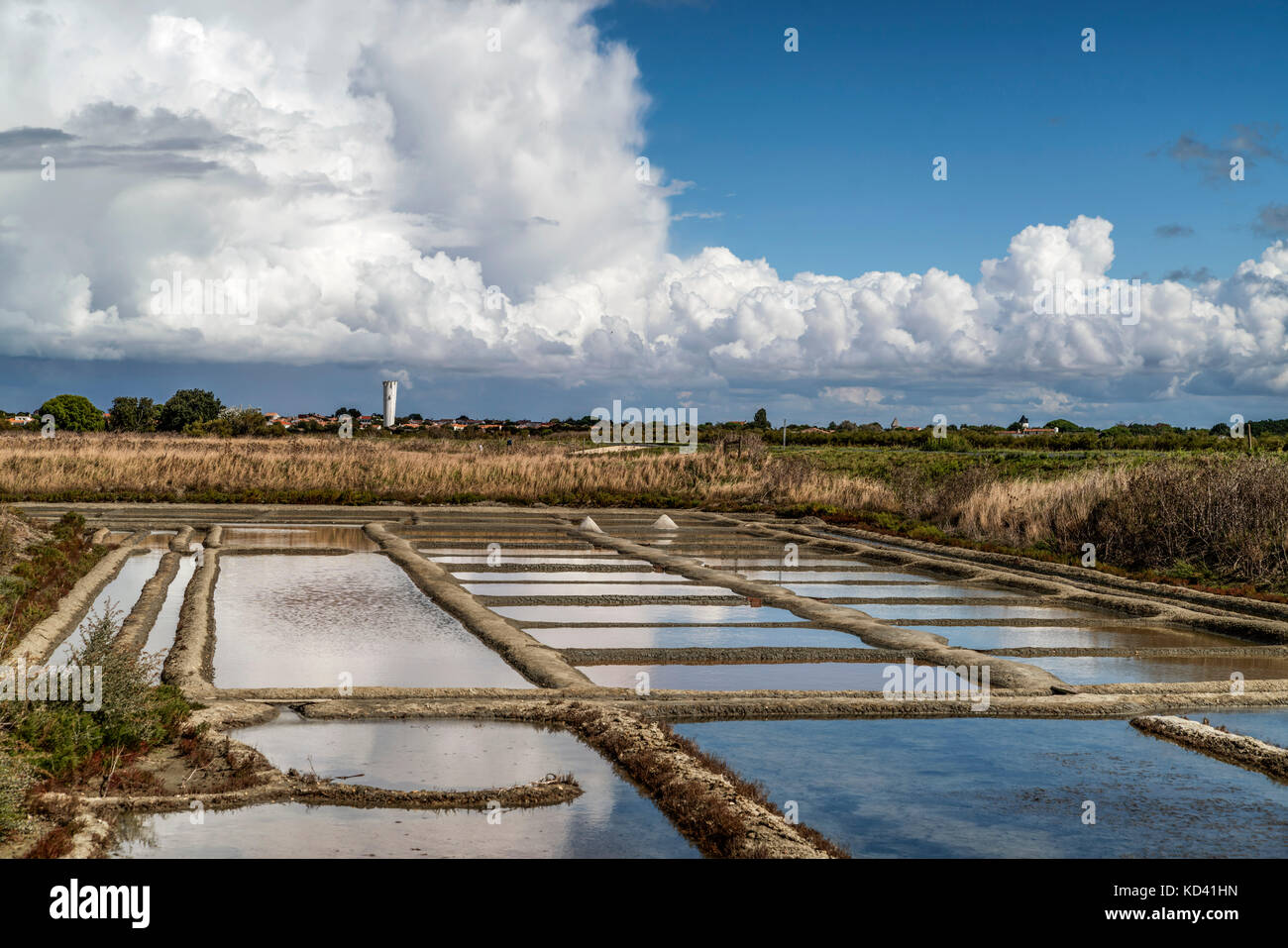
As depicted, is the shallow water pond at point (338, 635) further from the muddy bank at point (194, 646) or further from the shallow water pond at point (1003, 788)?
the shallow water pond at point (1003, 788)

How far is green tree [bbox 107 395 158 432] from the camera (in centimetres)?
7175

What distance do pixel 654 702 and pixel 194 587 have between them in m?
6.61

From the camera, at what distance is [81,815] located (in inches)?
186

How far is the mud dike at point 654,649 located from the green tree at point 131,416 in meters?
60.1

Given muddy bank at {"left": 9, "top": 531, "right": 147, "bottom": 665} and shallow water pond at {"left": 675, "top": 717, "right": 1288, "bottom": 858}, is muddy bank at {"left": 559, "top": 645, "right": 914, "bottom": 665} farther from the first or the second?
muddy bank at {"left": 9, "top": 531, "right": 147, "bottom": 665}

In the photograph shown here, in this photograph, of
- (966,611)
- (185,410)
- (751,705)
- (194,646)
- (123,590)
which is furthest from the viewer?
(185,410)

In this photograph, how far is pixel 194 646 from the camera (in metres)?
8.52

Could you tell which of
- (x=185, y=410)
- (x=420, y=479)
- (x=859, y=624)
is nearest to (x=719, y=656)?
(x=859, y=624)

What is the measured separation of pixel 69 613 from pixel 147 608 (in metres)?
0.64

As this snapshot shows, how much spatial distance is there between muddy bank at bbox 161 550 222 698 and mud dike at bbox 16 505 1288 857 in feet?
0.12

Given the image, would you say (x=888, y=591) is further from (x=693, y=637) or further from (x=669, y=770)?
(x=669, y=770)

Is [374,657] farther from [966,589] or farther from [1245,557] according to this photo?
[1245,557]

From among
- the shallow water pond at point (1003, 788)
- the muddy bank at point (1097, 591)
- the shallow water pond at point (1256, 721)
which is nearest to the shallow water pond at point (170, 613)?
the shallow water pond at point (1003, 788)

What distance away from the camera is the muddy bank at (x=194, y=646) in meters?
7.29
